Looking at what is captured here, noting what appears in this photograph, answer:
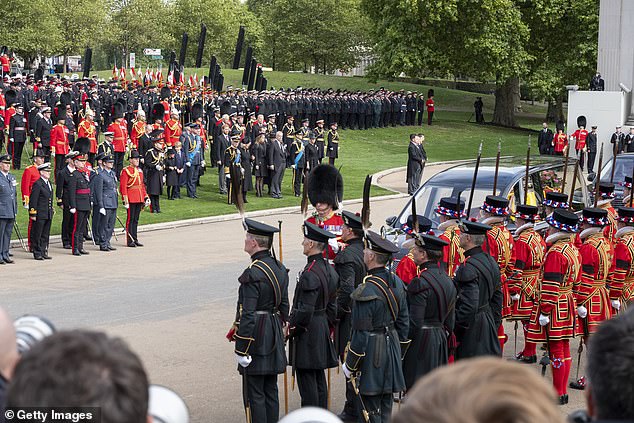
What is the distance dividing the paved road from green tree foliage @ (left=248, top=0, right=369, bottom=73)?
150 feet

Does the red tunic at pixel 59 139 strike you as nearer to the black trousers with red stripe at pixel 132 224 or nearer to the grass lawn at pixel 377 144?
the grass lawn at pixel 377 144

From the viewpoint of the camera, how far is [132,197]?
742 inches

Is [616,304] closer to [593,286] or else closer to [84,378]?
[593,286]

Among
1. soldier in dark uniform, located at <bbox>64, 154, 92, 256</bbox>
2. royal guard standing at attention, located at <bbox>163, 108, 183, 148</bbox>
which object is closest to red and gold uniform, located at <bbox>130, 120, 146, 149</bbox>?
royal guard standing at attention, located at <bbox>163, 108, 183, 148</bbox>

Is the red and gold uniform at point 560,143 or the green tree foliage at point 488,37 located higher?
the green tree foliage at point 488,37

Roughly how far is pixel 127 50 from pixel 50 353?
70.7 m

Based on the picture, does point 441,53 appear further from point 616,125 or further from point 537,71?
point 616,125

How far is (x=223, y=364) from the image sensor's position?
34.2ft

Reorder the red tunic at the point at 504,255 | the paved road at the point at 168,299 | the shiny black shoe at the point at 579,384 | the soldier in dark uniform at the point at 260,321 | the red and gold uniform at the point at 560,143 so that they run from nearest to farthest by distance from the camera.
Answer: the soldier in dark uniform at the point at 260,321, the paved road at the point at 168,299, the shiny black shoe at the point at 579,384, the red tunic at the point at 504,255, the red and gold uniform at the point at 560,143

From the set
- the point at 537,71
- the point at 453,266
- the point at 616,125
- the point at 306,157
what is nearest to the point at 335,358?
the point at 453,266

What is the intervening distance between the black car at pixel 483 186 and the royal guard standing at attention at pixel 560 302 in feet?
11.4

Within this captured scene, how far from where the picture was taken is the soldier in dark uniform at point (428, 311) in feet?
28.5

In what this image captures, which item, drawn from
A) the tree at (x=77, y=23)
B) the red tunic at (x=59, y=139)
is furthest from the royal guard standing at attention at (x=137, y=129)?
the tree at (x=77, y=23)

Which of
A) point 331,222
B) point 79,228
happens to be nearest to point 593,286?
point 331,222
